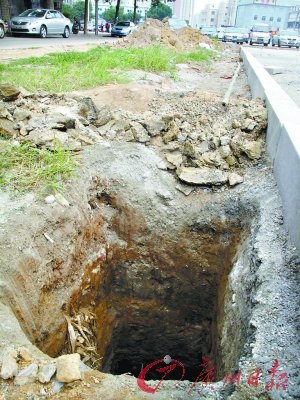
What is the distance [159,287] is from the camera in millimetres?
4930

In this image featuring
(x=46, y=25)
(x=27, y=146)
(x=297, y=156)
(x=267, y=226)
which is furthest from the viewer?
(x=46, y=25)

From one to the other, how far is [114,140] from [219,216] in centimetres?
163

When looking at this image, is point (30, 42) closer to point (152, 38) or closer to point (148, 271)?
point (152, 38)

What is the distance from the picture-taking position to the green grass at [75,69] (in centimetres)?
668

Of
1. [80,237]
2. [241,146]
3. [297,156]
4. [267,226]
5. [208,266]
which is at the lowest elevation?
[208,266]

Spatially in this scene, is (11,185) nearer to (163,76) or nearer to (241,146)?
(241,146)

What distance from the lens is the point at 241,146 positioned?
466 cm

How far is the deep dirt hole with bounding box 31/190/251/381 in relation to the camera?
14.1 ft

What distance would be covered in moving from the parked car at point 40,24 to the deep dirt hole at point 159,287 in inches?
682

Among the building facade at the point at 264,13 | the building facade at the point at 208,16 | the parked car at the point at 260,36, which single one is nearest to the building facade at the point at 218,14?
the building facade at the point at 208,16


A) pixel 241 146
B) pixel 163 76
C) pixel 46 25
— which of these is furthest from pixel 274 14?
pixel 241 146

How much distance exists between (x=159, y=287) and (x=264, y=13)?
6042 centimetres

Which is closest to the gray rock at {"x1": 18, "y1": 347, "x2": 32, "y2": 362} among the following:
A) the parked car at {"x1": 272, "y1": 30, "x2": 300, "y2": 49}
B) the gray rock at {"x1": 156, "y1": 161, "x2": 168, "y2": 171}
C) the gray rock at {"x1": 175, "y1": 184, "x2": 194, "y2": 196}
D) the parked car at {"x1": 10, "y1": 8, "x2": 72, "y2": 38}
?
the gray rock at {"x1": 175, "y1": 184, "x2": 194, "y2": 196}

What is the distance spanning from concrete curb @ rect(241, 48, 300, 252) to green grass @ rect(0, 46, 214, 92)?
331cm
